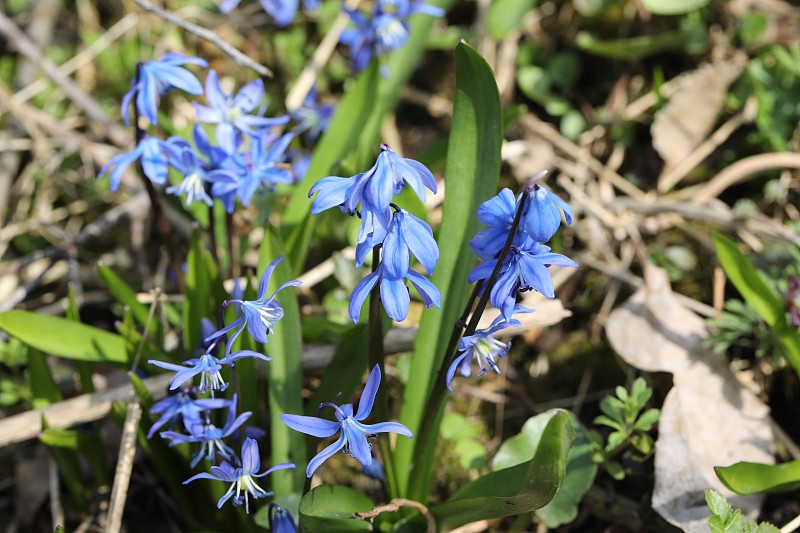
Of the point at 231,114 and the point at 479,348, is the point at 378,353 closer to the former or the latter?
the point at 479,348

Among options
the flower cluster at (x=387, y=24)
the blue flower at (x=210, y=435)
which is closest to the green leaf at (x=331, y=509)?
the blue flower at (x=210, y=435)

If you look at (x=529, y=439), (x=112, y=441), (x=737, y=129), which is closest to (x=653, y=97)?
(x=737, y=129)

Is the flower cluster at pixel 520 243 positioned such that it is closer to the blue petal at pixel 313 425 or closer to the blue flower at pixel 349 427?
the blue flower at pixel 349 427

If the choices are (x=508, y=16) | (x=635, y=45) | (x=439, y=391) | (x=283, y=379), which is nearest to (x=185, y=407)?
(x=283, y=379)

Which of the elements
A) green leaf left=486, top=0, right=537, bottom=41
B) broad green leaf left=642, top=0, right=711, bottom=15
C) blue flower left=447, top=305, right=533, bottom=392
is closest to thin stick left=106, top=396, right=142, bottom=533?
blue flower left=447, top=305, right=533, bottom=392

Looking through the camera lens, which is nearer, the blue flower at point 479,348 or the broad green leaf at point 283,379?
the blue flower at point 479,348

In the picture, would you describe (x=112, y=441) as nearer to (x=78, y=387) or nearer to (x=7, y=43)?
(x=78, y=387)

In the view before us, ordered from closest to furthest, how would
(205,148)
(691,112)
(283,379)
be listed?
1. (283,379)
2. (205,148)
3. (691,112)
